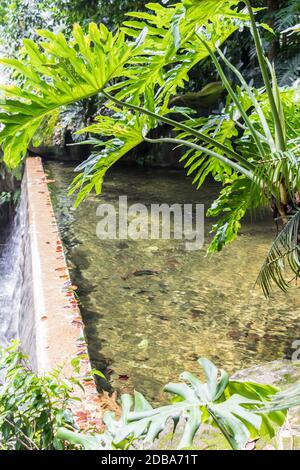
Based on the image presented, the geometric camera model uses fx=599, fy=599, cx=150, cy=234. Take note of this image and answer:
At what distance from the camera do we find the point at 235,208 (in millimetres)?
2898

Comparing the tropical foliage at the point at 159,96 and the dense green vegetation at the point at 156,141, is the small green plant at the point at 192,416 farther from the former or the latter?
the tropical foliage at the point at 159,96

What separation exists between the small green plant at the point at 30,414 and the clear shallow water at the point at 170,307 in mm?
850

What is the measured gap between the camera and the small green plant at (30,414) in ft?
5.09

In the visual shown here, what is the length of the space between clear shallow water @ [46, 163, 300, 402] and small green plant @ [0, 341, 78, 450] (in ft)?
2.79

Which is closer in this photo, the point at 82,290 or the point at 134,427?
the point at 134,427

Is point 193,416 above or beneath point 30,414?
above

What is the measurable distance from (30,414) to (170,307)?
5.83 ft

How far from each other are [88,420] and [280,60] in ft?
18.5

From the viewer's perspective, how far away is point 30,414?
162 centimetres

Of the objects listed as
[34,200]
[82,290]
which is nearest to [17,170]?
[34,200]

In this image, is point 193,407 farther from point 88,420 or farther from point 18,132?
point 18,132

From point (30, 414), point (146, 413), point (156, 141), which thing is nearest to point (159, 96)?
point (156, 141)

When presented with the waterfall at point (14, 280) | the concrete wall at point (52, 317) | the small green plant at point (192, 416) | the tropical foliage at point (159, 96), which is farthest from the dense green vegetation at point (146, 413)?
the waterfall at point (14, 280)

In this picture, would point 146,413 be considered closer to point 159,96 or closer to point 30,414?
point 30,414
